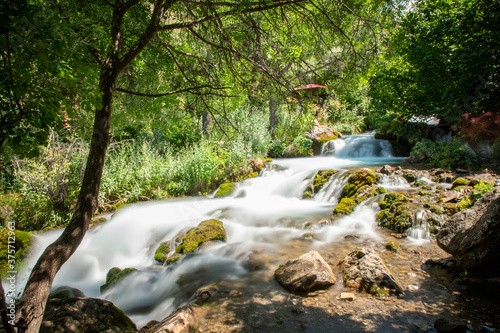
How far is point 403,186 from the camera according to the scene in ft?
28.3

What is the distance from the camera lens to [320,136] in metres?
16.7

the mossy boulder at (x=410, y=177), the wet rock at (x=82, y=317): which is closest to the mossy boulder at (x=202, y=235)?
the wet rock at (x=82, y=317)

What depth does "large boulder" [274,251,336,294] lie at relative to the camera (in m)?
4.04

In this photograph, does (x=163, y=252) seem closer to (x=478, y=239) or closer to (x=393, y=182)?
(x=478, y=239)

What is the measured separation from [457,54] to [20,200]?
1350cm

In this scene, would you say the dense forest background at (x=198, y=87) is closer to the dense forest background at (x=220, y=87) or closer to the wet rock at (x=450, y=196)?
the dense forest background at (x=220, y=87)

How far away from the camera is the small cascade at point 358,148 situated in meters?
15.0

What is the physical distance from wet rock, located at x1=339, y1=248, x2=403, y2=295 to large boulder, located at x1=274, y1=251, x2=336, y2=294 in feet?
0.93

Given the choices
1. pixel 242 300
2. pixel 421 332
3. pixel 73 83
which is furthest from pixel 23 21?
pixel 421 332

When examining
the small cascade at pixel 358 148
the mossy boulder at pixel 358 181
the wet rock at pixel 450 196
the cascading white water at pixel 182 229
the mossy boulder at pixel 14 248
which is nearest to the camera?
the cascading white water at pixel 182 229

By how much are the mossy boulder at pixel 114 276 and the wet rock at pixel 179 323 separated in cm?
202

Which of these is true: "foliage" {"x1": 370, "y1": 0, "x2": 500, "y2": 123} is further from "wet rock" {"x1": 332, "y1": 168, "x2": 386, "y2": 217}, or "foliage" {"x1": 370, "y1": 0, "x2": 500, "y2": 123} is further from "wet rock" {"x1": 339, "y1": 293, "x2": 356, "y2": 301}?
"wet rock" {"x1": 339, "y1": 293, "x2": 356, "y2": 301}

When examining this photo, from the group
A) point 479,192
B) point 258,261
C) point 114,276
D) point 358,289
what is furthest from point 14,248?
point 479,192

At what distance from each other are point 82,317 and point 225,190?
7.63 metres
